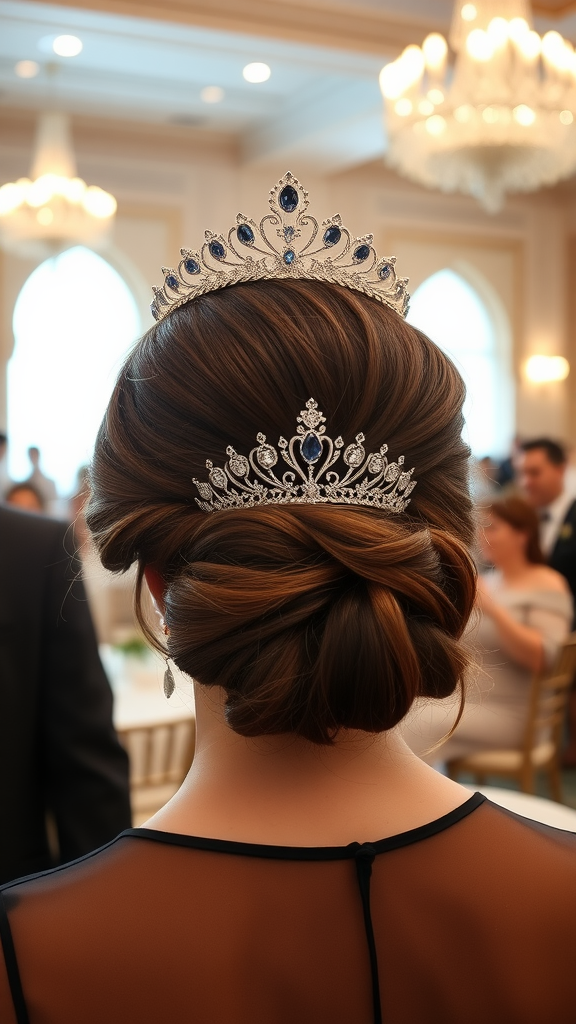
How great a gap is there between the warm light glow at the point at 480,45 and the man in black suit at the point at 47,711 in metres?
5.01

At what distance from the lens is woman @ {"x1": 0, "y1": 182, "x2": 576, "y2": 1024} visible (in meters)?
0.91

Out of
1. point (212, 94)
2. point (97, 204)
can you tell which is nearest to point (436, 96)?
point (97, 204)

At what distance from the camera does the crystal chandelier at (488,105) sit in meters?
5.81

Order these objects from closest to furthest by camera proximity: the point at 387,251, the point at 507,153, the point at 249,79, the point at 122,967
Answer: the point at 122,967
the point at 507,153
the point at 249,79
the point at 387,251

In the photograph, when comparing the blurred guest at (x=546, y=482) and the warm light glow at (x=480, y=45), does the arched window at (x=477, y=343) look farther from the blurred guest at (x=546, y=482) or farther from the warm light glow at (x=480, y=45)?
the warm light glow at (x=480, y=45)

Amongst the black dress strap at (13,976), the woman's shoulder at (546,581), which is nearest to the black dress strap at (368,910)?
the black dress strap at (13,976)

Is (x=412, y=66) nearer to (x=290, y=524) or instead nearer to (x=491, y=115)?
(x=491, y=115)

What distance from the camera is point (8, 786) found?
1.74 meters

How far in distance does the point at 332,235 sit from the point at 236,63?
8.18 meters

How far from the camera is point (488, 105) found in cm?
591

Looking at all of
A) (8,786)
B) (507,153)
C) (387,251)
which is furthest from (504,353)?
(8,786)

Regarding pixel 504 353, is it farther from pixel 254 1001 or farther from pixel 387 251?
pixel 254 1001

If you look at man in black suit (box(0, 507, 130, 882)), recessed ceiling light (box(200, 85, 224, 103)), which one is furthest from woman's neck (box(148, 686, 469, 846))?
recessed ceiling light (box(200, 85, 224, 103))

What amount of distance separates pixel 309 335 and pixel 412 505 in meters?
0.20
